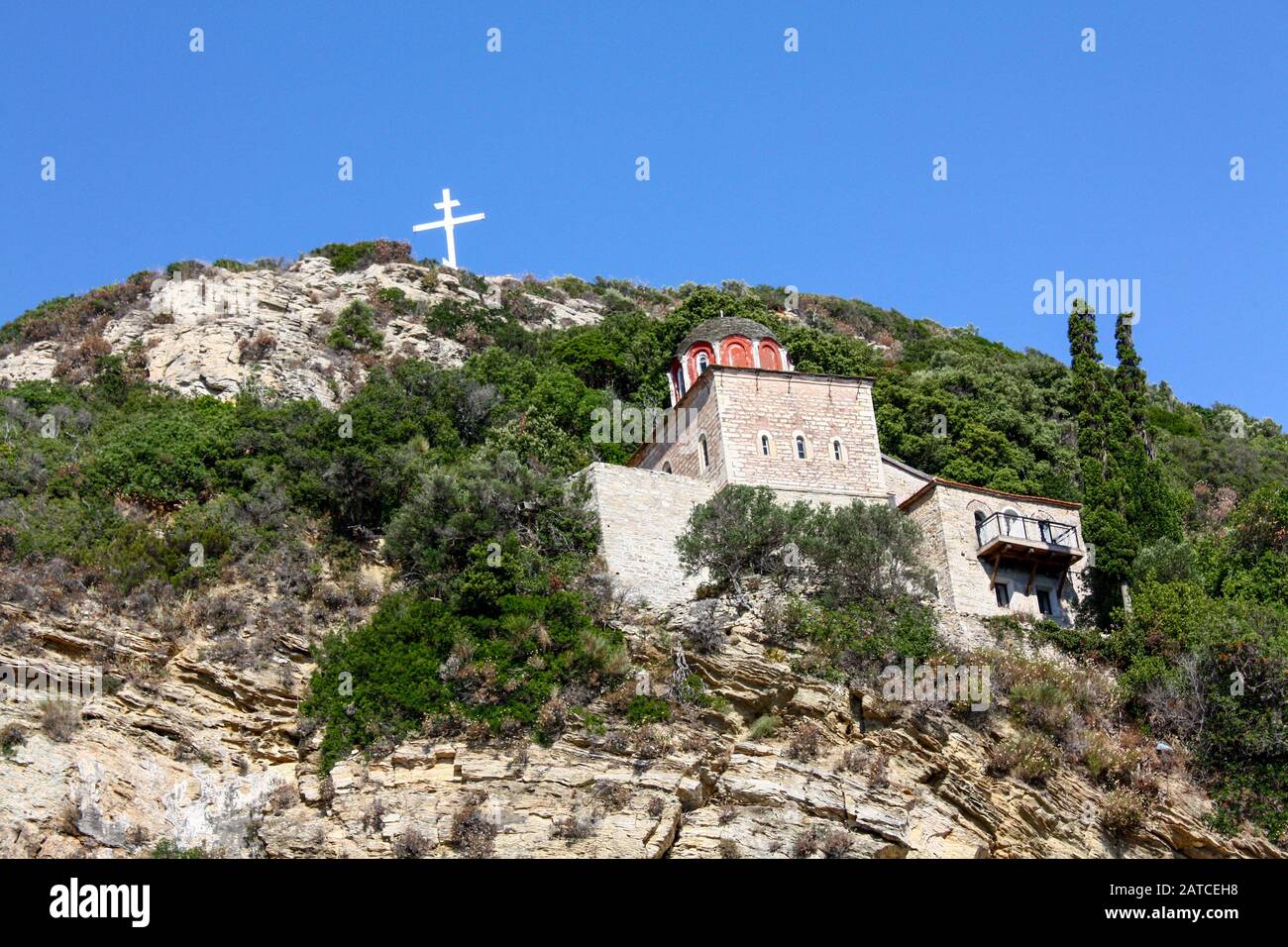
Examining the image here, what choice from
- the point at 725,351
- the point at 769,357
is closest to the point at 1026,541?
the point at 769,357

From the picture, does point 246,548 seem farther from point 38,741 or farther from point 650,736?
point 650,736

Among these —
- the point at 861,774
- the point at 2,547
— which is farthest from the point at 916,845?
the point at 2,547

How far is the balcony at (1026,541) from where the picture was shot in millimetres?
35062

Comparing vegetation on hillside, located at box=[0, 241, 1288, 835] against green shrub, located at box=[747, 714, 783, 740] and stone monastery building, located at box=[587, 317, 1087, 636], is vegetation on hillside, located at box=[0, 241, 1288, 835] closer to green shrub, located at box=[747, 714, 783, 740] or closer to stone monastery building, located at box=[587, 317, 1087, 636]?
stone monastery building, located at box=[587, 317, 1087, 636]

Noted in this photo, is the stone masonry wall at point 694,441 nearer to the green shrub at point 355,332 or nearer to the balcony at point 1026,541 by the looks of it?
the balcony at point 1026,541

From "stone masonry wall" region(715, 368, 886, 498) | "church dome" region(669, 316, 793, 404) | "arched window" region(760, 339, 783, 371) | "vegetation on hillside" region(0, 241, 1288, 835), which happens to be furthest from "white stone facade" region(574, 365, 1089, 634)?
"arched window" region(760, 339, 783, 371)

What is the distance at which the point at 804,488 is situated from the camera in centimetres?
3728

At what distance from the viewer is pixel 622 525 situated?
109ft

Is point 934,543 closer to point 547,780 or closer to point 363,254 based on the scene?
point 547,780

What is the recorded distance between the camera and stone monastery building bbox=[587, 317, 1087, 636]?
33531 mm

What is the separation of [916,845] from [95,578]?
16729 millimetres

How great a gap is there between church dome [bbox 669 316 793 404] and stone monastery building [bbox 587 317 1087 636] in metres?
0.06
